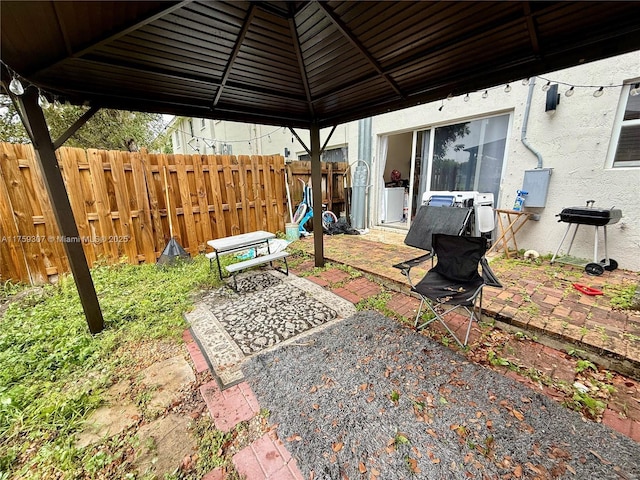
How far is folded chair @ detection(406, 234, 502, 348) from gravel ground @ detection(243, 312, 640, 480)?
0.48 m

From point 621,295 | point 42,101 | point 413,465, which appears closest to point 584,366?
point 621,295

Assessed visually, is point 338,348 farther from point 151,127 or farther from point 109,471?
point 151,127

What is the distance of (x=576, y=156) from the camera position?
12.8 ft

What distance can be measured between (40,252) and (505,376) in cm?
616

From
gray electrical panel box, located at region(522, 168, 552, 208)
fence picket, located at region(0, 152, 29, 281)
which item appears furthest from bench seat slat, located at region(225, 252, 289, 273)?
gray electrical panel box, located at region(522, 168, 552, 208)

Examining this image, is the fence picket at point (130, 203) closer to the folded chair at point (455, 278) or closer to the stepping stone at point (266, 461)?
the stepping stone at point (266, 461)

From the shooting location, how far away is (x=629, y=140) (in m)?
3.53

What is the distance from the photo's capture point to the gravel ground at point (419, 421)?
1.45 meters

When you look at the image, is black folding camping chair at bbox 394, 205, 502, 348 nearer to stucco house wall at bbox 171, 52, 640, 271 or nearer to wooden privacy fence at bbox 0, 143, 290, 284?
stucco house wall at bbox 171, 52, 640, 271

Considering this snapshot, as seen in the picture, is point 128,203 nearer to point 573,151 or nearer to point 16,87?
point 16,87

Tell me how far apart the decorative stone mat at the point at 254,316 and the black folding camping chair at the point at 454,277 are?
37.0 inches

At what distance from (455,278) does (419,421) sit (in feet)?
5.60

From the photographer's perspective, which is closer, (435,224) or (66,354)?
(66,354)

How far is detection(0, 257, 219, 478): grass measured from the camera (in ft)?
5.27
